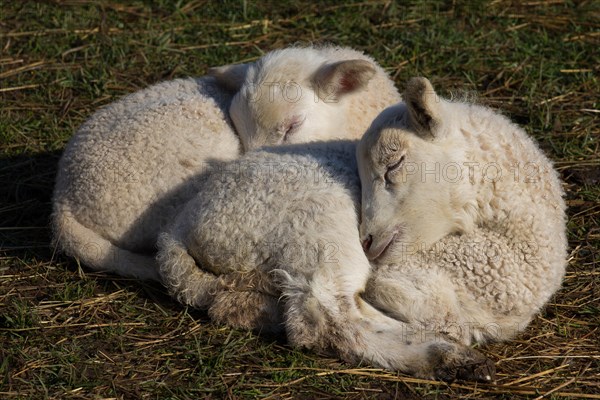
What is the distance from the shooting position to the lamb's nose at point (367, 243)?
5.59 m

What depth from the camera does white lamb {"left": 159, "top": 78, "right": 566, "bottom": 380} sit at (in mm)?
5250

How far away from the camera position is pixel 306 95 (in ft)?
22.4

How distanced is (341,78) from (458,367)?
2.53 meters

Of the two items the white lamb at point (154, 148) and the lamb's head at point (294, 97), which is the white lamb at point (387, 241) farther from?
the lamb's head at point (294, 97)

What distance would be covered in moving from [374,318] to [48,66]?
5109mm

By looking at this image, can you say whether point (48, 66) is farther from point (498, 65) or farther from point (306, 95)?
point (498, 65)

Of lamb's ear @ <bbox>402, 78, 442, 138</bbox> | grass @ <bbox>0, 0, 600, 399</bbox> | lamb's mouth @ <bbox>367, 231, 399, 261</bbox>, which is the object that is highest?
lamb's ear @ <bbox>402, 78, 442, 138</bbox>

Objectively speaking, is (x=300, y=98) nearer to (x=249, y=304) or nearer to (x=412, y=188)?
(x=412, y=188)

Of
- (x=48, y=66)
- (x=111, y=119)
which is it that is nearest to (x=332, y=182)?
(x=111, y=119)

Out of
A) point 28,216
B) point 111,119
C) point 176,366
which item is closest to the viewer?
point 176,366

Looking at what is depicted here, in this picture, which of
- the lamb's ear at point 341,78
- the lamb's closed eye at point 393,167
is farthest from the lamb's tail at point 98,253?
the lamb's ear at point 341,78

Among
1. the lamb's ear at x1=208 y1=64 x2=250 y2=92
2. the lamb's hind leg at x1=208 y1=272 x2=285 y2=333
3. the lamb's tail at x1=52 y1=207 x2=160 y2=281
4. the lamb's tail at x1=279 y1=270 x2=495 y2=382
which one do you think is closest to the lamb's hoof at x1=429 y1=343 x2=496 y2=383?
the lamb's tail at x1=279 y1=270 x2=495 y2=382

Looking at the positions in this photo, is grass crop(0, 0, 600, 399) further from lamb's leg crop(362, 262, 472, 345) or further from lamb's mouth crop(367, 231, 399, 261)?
lamb's mouth crop(367, 231, 399, 261)

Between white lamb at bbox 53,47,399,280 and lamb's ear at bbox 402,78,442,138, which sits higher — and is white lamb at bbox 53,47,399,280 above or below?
below
